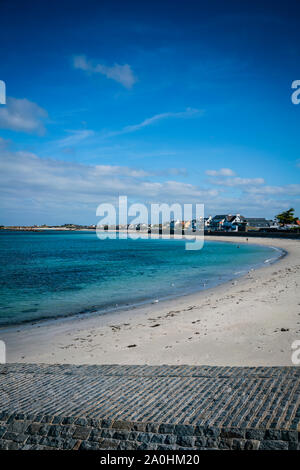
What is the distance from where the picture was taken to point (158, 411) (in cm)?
480

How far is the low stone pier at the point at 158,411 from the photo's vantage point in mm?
4148

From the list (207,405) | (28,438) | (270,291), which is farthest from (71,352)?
(270,291)

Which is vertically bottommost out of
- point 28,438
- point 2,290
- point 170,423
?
point 2,290

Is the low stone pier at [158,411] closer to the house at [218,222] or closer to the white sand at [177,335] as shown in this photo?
the white sand at [177,335]

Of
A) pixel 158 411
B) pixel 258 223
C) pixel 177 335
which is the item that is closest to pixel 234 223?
pixel 258 223

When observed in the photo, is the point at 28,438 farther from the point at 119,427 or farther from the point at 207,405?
the point at 207,405

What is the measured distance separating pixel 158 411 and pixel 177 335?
7084 millimetres

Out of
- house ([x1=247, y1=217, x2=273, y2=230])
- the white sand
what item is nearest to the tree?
house ([x1=247, y1=217, x2=273, y2=230])

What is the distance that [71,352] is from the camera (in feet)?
34.6

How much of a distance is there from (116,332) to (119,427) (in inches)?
332

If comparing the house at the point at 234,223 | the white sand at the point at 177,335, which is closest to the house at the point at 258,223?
the house at the point at 234,223

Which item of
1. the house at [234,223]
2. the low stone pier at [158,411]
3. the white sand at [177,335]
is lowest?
the white sand at [177,335]

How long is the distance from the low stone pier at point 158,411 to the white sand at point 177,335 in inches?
113
